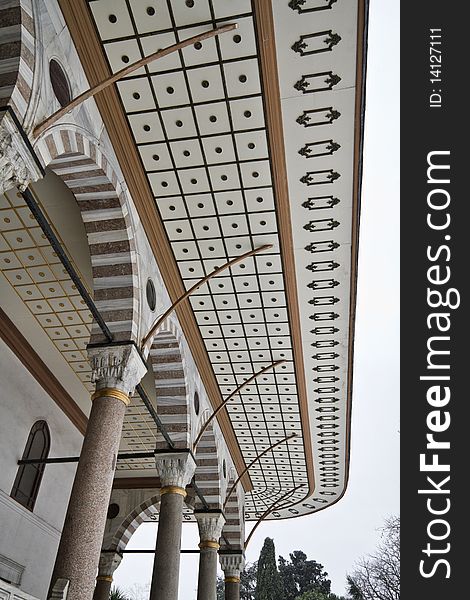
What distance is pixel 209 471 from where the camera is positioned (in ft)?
40.3

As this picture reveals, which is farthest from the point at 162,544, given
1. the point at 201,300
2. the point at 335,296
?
the point at 335,296

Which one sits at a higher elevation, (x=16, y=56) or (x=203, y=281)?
(x=203, y=281)

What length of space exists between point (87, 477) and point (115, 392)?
1.08m

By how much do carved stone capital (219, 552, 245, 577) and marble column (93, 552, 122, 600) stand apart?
107 inches

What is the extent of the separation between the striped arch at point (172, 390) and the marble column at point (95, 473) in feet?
7.63

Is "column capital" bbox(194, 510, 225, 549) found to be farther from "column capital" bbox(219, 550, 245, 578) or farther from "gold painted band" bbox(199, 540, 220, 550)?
"column capital" bbox(219, 550, 245, 578)

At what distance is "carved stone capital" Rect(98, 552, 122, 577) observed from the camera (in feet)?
48.0

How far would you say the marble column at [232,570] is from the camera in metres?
14.2

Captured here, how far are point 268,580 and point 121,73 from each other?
22.9m

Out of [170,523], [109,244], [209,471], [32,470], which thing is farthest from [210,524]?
[109,244]

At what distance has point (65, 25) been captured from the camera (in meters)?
6.02

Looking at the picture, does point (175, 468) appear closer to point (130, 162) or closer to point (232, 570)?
point (130, 162)

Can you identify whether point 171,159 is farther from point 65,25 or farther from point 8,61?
point 8,61

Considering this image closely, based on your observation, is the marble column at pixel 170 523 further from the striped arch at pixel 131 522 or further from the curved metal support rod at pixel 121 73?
the striped arch at pixel 131 522
